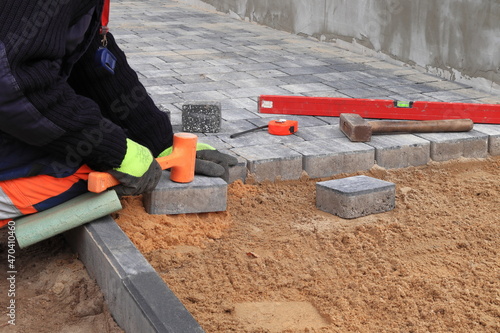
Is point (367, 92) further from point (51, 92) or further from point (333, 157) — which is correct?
point (51, 92)

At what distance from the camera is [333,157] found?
15.0 feet

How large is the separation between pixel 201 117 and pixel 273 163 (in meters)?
0.80

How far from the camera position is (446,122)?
5.04m

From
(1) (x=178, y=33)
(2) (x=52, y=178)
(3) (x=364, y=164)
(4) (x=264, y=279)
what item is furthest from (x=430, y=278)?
(1) (x=178, y=33)

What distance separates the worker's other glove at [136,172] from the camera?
11.0ft

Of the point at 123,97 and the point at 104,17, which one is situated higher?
the point at 104,17

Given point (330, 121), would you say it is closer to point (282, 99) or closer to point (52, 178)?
point (282, 99)

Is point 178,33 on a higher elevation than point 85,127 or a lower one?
lower

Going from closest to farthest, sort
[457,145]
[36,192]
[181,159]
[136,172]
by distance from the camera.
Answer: [36,192] < [136,172] < [181,159] < [457,145]

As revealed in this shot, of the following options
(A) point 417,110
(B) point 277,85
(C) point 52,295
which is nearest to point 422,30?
(B) point 277,85

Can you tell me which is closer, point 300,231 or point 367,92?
point 300,231

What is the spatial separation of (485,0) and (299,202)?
11.3 ft

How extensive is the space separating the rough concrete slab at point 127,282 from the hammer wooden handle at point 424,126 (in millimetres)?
2338

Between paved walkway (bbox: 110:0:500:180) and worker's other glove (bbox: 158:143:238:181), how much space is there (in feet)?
0.58
